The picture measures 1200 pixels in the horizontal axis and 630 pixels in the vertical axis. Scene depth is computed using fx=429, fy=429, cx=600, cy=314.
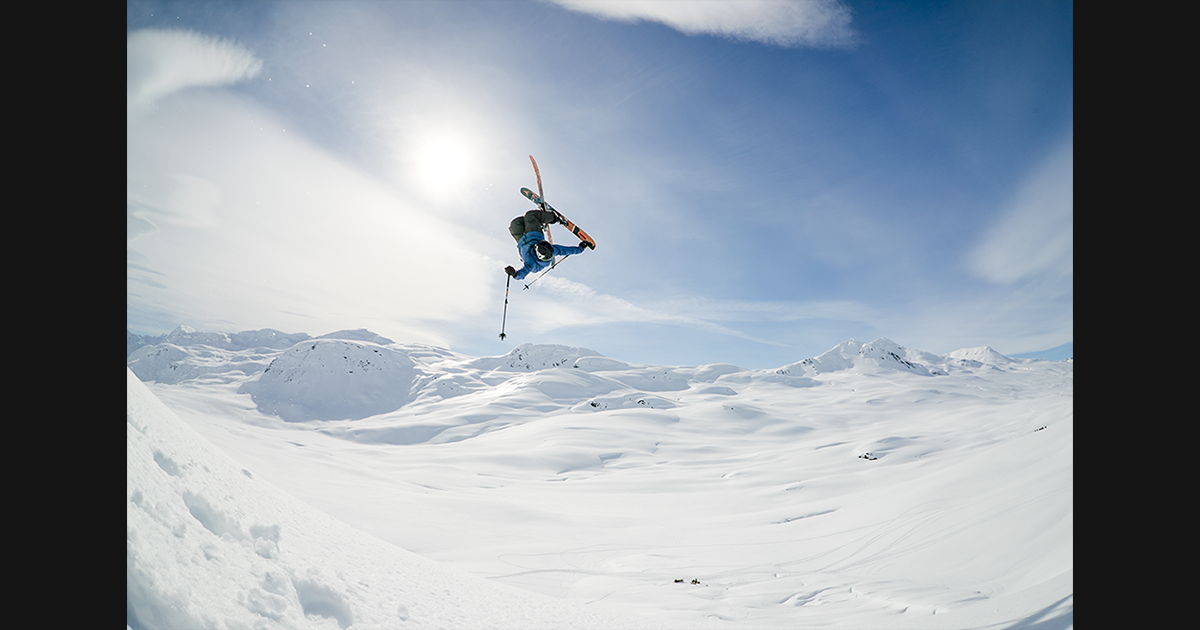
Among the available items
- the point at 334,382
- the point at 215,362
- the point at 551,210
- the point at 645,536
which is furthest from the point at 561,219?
the point at 215,362

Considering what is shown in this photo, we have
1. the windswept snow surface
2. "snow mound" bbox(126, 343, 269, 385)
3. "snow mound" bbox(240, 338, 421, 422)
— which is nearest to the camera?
the windswept snow surface

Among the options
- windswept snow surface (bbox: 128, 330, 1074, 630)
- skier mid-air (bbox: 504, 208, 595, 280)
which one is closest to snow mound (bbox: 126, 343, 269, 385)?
windswept snow surface (bbox: 128, 330, 1074, 630)

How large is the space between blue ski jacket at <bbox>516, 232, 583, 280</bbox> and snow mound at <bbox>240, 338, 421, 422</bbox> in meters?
133

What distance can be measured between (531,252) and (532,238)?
0.26m

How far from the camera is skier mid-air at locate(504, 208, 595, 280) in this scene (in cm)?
777

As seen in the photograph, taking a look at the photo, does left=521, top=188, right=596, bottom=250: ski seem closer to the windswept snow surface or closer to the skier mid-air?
the skier mid-air

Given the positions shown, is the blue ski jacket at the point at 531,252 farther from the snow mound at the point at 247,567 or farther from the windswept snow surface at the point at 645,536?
the snow mound at the point at 247,567

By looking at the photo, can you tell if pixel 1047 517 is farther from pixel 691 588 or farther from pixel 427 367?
pixel 427 367

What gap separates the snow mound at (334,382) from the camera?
416 feet

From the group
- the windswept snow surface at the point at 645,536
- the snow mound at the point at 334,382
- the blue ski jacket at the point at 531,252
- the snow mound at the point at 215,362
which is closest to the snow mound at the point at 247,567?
the windswept snow surface at the point at 645,536

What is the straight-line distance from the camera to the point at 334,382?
5856 inches

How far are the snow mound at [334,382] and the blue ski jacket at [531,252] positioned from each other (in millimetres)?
133261
